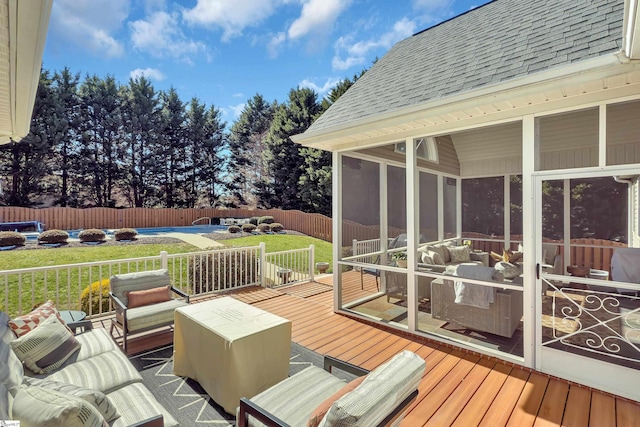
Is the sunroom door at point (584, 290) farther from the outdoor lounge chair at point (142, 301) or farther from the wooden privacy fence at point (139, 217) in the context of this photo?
the wooden privacy fence at point (139, 217)

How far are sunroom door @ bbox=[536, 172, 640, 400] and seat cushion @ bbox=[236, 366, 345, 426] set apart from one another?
246cm

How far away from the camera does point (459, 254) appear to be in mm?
5133

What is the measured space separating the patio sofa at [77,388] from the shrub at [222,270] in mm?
2825

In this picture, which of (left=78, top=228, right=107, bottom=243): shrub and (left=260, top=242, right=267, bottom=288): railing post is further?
(left=78, top=228, right=107, bottom=243): shrub

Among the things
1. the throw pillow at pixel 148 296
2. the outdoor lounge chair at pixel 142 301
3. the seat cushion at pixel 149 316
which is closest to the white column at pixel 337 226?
the outdoor lounge chair at pixel 142 301

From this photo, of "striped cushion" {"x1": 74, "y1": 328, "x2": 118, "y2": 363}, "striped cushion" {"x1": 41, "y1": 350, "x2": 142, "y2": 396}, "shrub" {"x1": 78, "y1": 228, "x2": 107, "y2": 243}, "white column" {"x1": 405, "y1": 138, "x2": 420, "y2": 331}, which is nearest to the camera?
"striped cushion" {"x1": 41, "y1": 350, "x2": 142, "y2": 396}

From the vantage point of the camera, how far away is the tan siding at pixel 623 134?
2.69 m

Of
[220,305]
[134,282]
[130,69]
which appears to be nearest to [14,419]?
[220,305]

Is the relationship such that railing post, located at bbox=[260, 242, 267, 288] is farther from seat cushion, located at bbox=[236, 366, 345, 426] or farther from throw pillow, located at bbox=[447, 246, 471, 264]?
Result: seat cushion, located at bbox=[236, 366, 345, 426]

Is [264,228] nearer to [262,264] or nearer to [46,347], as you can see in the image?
[262,264]

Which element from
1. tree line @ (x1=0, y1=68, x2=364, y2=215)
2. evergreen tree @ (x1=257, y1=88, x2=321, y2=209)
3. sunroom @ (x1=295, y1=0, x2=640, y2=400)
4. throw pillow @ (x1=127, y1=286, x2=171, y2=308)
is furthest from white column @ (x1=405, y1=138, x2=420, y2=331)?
evergreen tree @ (x1=257, y1=88, x2=321, y2=209)

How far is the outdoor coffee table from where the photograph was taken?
2.48m

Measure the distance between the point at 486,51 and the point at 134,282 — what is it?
19.1 ft

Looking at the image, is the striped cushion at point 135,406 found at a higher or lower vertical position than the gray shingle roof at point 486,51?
lower
